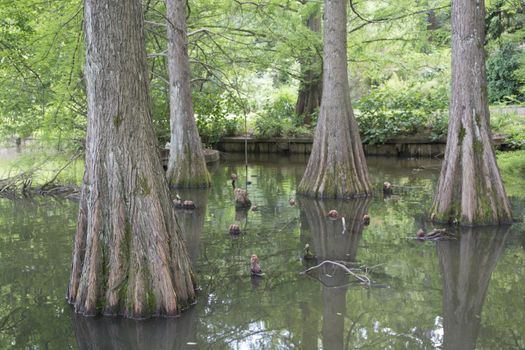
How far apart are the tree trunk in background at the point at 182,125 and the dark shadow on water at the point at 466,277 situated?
6.65 meters

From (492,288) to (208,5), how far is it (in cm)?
1262

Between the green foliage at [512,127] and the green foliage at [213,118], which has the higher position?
the green foliage at [213,118]

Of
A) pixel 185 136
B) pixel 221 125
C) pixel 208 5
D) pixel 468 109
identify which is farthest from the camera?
pixel 221 125

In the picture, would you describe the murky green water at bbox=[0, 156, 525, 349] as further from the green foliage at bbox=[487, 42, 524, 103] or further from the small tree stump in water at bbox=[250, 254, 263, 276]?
the green foliage at bbox=[487, 42, 524, 103]

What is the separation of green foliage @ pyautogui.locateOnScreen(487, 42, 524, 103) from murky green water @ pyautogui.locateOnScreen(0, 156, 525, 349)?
39.8 feet

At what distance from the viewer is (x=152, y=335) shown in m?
4.99

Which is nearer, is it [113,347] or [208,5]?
[113,347]

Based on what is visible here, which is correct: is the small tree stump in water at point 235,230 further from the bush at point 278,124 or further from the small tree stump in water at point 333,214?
the bush at point 278,124

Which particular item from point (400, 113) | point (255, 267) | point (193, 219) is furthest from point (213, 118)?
point (255, 267)

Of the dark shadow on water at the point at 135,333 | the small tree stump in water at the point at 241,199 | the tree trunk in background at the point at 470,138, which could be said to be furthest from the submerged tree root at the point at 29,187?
the dark shadow on water at the point at 135,333

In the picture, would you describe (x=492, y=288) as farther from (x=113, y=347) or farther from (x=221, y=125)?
(x=221, y=125)

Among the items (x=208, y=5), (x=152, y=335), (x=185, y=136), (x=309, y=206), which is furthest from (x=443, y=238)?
(x=208, y=5)

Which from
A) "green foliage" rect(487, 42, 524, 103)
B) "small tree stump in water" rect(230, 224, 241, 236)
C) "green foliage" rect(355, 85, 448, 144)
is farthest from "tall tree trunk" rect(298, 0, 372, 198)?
"green foliage" rect(487, 42, 524, 103)

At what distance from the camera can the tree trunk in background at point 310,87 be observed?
782 inches
